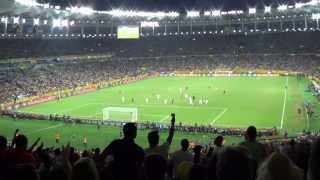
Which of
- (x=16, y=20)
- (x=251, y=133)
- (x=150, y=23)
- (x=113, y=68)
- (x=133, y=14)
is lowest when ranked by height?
(x=251, y=133)

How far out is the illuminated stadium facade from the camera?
96312mm

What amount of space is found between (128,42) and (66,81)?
51568 mm

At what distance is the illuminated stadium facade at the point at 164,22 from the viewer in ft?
316

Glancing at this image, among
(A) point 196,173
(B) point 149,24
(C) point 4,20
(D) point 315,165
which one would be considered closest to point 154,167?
(A) point 196,173

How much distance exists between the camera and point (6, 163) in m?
7.05

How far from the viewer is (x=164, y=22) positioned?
130500mm

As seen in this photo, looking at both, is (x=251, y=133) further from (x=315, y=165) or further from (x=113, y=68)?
(x=113, y=68)

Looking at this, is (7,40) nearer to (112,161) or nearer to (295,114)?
(295,114)

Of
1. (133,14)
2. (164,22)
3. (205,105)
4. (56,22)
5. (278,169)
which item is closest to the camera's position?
(278,169)

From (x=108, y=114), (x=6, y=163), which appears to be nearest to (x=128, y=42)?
(x=108, y=114)

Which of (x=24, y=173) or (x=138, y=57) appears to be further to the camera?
(x=138, y=57)

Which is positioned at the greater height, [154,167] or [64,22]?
[64,22]

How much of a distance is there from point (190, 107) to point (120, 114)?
9880 millimetres

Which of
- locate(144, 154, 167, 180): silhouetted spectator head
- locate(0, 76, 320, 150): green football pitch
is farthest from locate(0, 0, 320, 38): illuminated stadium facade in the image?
locate(144, 154, 167, 180): silhouetted spectator head
